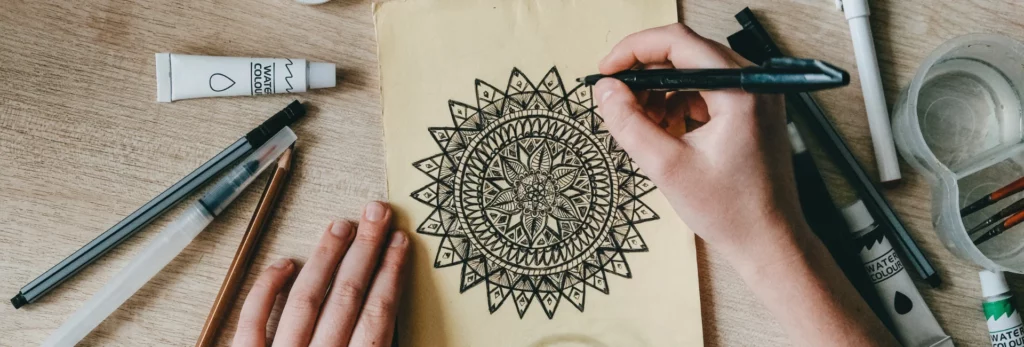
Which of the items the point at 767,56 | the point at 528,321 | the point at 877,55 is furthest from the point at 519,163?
the point at 877,55

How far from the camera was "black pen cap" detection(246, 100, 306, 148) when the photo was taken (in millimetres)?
558

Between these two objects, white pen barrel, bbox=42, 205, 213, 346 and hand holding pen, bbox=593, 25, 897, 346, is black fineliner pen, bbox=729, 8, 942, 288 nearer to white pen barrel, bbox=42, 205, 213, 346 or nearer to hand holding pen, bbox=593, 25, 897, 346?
hand holding pen, bbox=593, 25, 897, 346

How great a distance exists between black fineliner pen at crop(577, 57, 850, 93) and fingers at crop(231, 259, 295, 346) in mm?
360

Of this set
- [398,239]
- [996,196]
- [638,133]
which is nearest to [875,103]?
[996,196]

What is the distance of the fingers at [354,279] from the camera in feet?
1.84

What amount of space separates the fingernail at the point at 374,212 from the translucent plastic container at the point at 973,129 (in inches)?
18.8

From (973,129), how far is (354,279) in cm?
59

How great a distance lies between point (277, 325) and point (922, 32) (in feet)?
2.18

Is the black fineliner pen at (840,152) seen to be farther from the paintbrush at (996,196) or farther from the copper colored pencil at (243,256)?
the copper colored pencil at (243,256)

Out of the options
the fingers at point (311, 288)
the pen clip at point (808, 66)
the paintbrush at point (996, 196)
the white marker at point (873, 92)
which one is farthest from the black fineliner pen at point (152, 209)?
the paintbrush at point (996, 196)

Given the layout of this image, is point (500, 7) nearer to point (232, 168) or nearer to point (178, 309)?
point (232, 168)

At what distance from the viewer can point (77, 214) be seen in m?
0.57

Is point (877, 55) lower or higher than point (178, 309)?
higher

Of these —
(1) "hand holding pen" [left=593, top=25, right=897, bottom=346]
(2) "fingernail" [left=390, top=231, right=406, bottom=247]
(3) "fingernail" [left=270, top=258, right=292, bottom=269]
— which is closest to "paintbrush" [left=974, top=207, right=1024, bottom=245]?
(1) "hand holding pen" [left=593, top=25, right=897, bottom=346]
